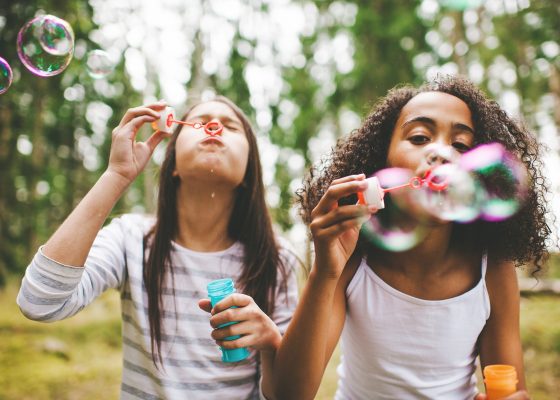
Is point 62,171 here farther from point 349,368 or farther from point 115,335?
point 349,368

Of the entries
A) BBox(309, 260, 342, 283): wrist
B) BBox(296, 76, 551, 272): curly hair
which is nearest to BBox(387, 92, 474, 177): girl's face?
BBox(296, 76, 551, 272): curly hair

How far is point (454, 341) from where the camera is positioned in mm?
1425

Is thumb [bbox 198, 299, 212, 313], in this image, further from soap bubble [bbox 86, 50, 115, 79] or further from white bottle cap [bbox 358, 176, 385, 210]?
soap bubble [bbox 86, 50, 115, 79]

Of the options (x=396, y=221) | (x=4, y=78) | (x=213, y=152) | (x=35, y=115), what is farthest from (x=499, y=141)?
(x=35, y=115)

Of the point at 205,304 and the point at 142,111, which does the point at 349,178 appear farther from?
the point at 142,111

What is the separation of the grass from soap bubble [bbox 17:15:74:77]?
297 cm

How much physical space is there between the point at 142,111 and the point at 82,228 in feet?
1.55

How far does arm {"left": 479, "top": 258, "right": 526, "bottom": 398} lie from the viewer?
1400 mm

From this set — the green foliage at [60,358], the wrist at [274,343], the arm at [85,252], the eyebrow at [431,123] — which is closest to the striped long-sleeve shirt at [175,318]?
the arm at [85,252]

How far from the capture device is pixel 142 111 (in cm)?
151

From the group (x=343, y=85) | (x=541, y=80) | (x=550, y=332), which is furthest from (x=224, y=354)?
(x=541, y=80)

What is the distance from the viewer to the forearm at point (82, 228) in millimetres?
1239

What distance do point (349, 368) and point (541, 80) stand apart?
8.97 metres

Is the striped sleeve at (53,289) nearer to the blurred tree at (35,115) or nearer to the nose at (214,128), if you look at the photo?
the nose at (214,128)
